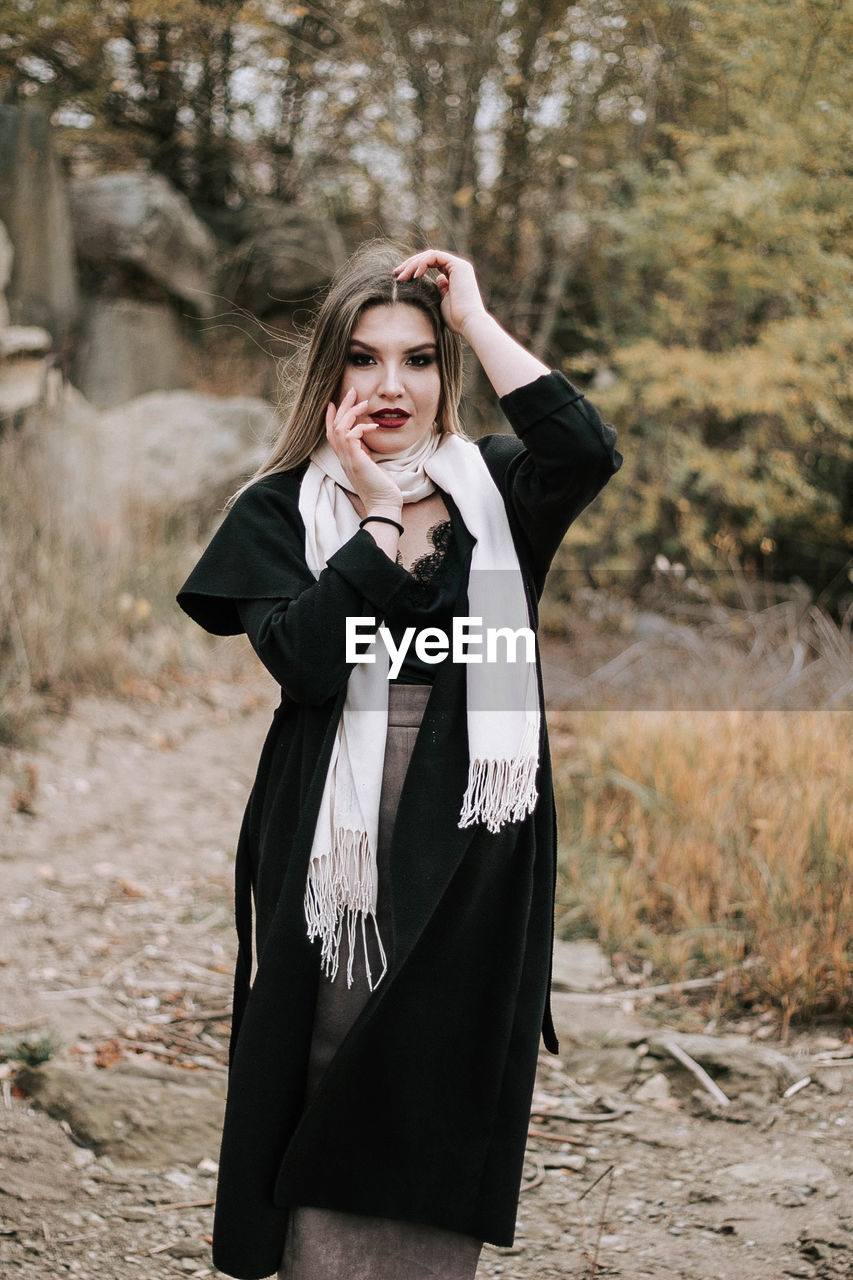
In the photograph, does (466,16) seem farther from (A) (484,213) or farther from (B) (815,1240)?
(B) (815,1240)

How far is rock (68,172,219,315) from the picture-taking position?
7672 millimetres

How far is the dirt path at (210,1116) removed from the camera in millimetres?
2381

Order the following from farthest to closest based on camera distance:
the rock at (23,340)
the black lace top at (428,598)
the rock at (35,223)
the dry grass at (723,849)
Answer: the rock at (35,223) → the rock at (23,340) → the dry grass at (723,849) → the black lace top at (428,598)

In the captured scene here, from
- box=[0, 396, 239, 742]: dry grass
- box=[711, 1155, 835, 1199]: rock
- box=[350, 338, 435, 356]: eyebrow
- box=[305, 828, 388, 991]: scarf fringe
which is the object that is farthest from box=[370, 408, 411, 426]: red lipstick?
box=[0, 396, 239, 742]: dry grass

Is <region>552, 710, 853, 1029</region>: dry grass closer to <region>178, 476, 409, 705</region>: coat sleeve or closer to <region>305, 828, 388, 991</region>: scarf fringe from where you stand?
<region>305, 828, 388, 991</region>: scarf fringe

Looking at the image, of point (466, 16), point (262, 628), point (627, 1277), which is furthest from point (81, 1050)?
point (466, 16)

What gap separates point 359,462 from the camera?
1778 millimetres

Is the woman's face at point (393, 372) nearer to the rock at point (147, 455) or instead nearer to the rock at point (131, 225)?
the rock at point (147, 455)

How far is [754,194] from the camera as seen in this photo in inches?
231

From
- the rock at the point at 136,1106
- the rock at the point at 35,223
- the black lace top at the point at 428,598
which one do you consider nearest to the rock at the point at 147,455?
the rock at the point at 35,223

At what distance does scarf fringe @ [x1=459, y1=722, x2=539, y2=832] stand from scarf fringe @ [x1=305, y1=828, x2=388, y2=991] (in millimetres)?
176

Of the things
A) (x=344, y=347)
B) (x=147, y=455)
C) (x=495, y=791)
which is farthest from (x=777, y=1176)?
(x=147, y=455)

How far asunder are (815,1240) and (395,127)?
6490 mm

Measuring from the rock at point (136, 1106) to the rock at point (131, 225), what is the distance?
232 inches
